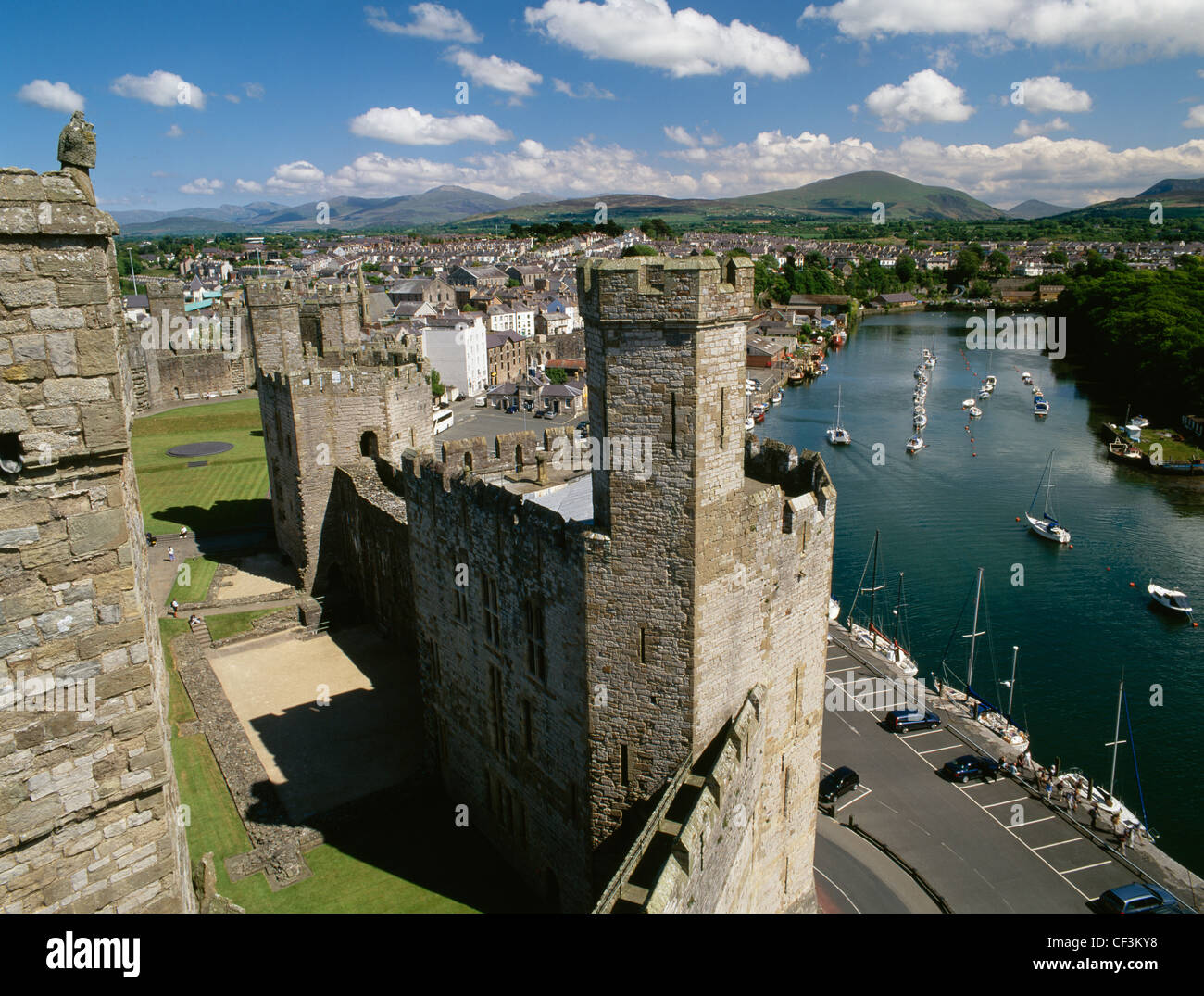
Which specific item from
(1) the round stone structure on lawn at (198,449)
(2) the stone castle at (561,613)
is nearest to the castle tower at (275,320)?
(2) the stone castle at (561,613)

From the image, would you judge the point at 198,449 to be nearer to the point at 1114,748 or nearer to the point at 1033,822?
the point at 1033,822

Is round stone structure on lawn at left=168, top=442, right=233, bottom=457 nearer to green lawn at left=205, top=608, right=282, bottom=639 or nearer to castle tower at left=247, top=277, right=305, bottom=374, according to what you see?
castle tower at left=247, top=277, right=305, bottom=374

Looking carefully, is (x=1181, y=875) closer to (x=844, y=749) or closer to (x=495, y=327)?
(x=844, y=749)

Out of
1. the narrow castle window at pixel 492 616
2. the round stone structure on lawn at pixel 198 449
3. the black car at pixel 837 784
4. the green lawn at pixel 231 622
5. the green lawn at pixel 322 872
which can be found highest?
the narrow castle window at pixel 492 616

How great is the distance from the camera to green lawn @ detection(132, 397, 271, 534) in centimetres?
4119

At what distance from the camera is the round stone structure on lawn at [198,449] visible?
56.0m

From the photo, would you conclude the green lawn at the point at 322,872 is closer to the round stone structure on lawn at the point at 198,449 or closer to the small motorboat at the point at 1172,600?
the small motorboat at the point at 1172,600

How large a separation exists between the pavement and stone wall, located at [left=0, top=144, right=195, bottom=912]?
18313mm

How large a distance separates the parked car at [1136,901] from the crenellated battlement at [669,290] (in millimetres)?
18080

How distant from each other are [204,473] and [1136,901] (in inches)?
1942

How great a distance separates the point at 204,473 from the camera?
166ft

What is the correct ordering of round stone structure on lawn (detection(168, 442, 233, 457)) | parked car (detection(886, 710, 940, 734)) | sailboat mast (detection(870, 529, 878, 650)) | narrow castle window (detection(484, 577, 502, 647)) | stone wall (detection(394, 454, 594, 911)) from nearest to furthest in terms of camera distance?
stone wall (detection(394, 454, 594, 911))
narrow castle window (detection(484, 577, 502, 647))
parked car (detection(886, 710, 940, 734))
sailboat mast (detection(870, 529, 878, 650))
round stone structure on lawn (detection(168, 442, 233, 457))

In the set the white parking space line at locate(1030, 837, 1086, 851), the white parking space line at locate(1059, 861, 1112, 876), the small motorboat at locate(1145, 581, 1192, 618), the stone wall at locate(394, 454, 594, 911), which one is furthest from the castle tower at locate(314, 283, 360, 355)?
the small motorboat at locate(1145, 581, 1192, 618)
